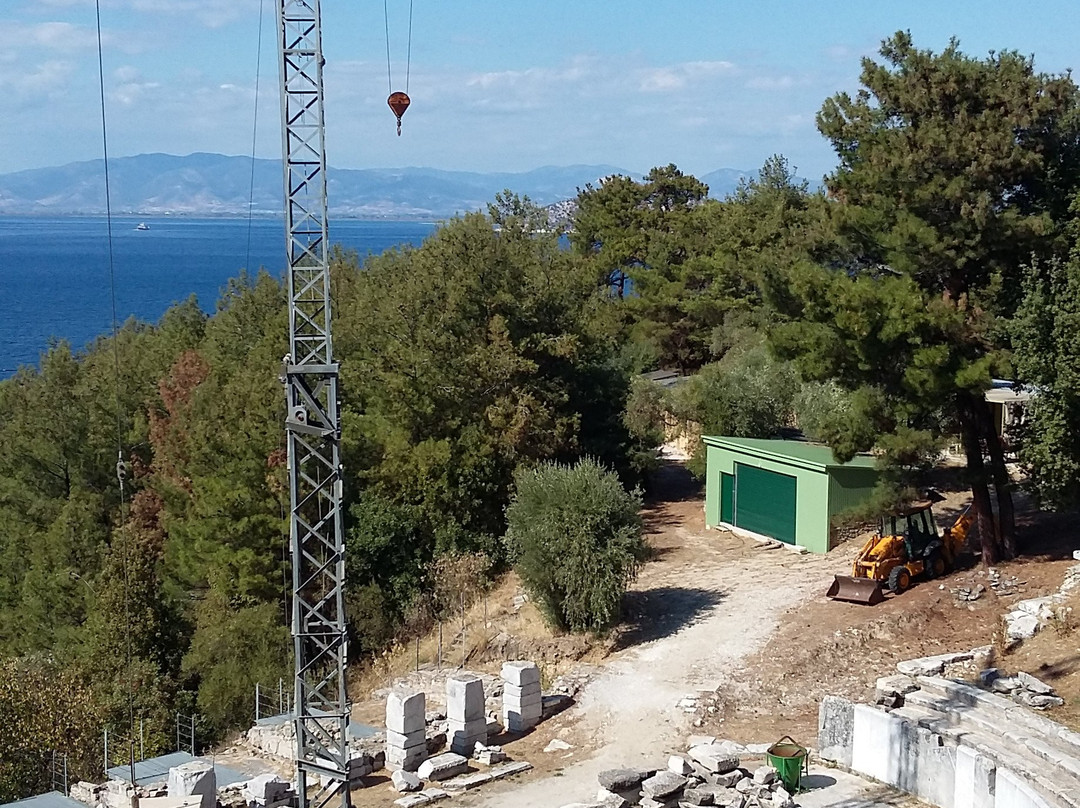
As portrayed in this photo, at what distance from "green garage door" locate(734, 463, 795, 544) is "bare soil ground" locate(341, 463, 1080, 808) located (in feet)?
2.37

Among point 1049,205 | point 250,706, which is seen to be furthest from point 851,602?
point 250,706

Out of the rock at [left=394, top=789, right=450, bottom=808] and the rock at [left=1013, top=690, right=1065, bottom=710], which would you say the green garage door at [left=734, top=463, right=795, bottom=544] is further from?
the rock at [left=394, top=789, right=450, bottom=808]

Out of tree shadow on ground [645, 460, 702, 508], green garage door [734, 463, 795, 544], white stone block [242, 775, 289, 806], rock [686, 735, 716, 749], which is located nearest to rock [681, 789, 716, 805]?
rock [686, 735, 716, 749]

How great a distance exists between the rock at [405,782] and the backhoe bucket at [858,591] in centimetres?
956

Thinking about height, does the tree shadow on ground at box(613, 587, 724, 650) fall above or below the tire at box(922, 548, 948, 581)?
below

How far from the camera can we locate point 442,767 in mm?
18703

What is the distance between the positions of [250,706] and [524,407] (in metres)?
10.0

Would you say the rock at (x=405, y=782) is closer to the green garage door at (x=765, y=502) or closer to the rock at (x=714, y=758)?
the rock at (x=714, y=758)

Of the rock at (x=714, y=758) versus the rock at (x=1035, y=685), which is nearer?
the rock at (x=714, y=758)

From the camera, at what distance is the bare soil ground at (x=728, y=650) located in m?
19.2

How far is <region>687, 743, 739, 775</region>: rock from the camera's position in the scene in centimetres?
1697

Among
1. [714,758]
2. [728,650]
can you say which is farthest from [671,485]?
[714,758]

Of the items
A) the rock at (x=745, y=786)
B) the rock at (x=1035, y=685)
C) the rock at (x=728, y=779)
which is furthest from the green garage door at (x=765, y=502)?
the rock at (x=745, y=786)

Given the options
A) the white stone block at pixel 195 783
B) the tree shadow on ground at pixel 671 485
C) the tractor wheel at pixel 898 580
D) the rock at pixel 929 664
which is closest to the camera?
the white stone block at pixel 195 783
